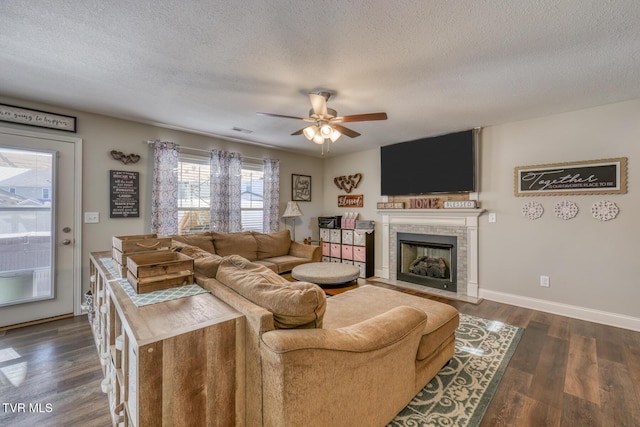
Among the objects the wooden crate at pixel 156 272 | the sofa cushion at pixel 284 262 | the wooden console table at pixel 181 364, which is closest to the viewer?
the wooden console table at pixel 181 364

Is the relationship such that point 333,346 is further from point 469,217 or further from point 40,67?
point 469,217

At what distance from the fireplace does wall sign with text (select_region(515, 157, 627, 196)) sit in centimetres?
119

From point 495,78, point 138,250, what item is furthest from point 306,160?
point 138,250

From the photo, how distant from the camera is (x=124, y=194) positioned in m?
3.53

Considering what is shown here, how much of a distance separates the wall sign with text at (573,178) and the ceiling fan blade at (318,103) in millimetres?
2803

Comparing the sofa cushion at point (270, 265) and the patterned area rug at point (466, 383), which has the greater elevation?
the sofa cushion at point (270, 265)

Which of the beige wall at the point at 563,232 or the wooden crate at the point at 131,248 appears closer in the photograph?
the wooden crate at the point at 131,248

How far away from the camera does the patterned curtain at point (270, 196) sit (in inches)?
194

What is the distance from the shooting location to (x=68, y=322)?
3043 mm

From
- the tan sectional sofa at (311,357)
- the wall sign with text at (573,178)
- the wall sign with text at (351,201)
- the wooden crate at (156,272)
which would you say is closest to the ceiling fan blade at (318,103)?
the tan sectional sofa at (311,357)

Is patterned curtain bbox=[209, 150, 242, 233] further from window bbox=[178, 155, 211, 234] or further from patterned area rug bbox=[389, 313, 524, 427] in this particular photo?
patterned area rug bbox=[389, 313, 524, 427]

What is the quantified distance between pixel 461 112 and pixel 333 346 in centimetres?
318

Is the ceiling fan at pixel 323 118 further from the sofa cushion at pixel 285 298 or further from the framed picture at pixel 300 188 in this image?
the framed picture at pixel 300 188

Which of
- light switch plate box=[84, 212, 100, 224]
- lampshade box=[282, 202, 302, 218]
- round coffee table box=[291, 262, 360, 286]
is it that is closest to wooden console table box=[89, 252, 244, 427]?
round coffee table box=[291, 262, 360, 286]
